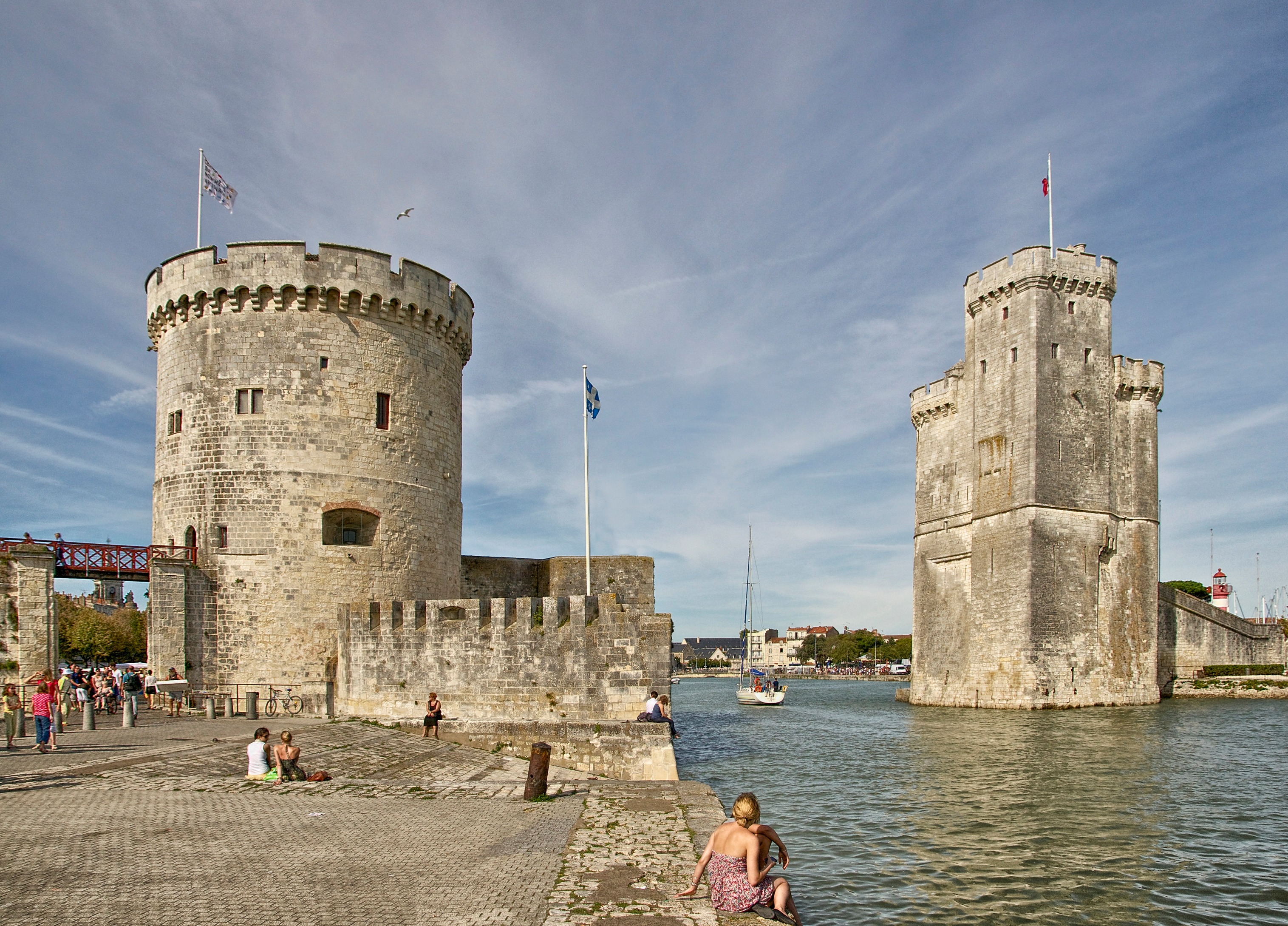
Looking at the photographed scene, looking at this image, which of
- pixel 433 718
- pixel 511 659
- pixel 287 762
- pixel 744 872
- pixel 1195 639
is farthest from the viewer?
pixel 1195 639

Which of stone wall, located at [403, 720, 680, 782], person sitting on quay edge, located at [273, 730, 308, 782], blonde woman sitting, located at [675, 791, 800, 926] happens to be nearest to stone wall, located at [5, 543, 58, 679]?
person sitting on quay edge, located at [273, 730, 308, 782]

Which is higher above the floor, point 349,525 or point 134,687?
point 349,525

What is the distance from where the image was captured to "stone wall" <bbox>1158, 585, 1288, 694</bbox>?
4634cm

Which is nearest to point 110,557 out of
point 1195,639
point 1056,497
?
point 1056,497

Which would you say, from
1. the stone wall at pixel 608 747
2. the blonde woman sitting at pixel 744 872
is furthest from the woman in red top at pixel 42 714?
the blonde woman sitting at pixel 744 872

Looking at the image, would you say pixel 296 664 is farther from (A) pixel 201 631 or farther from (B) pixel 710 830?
(B) pixel 710 830

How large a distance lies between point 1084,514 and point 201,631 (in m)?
34.9

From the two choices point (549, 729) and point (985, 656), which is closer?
point (549, 729)

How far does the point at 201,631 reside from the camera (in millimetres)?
20453

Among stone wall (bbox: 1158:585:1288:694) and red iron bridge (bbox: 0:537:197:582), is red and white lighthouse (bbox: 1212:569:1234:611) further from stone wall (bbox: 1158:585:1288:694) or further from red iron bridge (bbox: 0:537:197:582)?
red iron bridge (bbox: 0:537:197:582)

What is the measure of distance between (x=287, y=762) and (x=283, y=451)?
993 cm

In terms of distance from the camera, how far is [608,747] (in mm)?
15266

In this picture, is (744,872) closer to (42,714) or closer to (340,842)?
(340,842)

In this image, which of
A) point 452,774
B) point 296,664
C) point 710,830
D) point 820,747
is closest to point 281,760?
point 452,774
